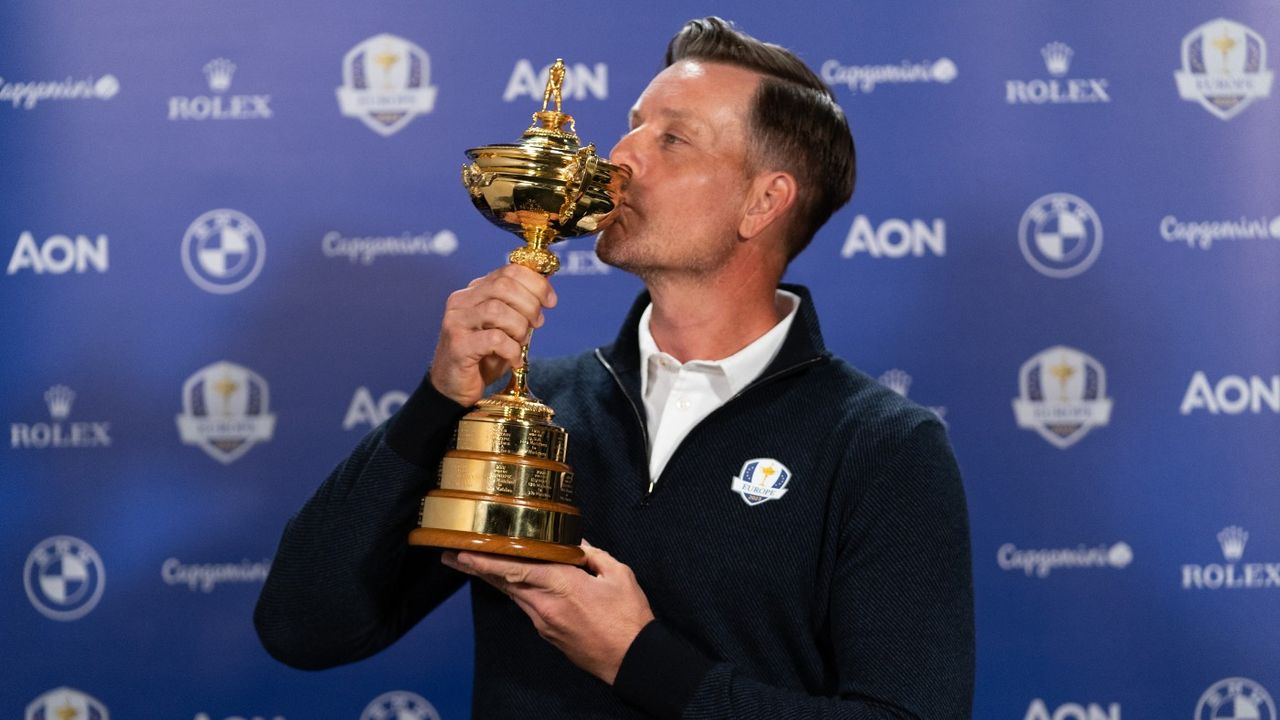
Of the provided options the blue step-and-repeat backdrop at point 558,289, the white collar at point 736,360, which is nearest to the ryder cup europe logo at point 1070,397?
the blue step-and-repeat backdrop at point 558,289

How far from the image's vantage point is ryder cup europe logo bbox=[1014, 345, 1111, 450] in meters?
2.89

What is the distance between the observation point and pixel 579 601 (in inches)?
68.9

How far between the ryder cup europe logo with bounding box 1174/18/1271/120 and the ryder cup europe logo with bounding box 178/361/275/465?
2.15 metres

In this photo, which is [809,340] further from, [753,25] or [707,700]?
[753,25]

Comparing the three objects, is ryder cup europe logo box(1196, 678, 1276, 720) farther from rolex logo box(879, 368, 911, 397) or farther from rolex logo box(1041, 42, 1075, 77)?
rolex logo box(1041, 42, 1075, 77)

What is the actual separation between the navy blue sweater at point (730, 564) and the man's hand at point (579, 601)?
33 millimetres

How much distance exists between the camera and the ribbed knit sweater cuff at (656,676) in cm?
176

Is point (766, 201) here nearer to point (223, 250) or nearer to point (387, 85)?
point (387, 85)

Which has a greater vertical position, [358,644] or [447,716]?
[358,644]

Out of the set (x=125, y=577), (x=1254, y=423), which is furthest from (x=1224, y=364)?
(x=125, y=577)

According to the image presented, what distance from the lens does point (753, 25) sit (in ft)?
9.77

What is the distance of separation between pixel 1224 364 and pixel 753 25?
1.26 meters

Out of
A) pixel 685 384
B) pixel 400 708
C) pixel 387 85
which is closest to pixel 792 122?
pixel 685 384

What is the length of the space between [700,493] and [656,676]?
1.06ft
